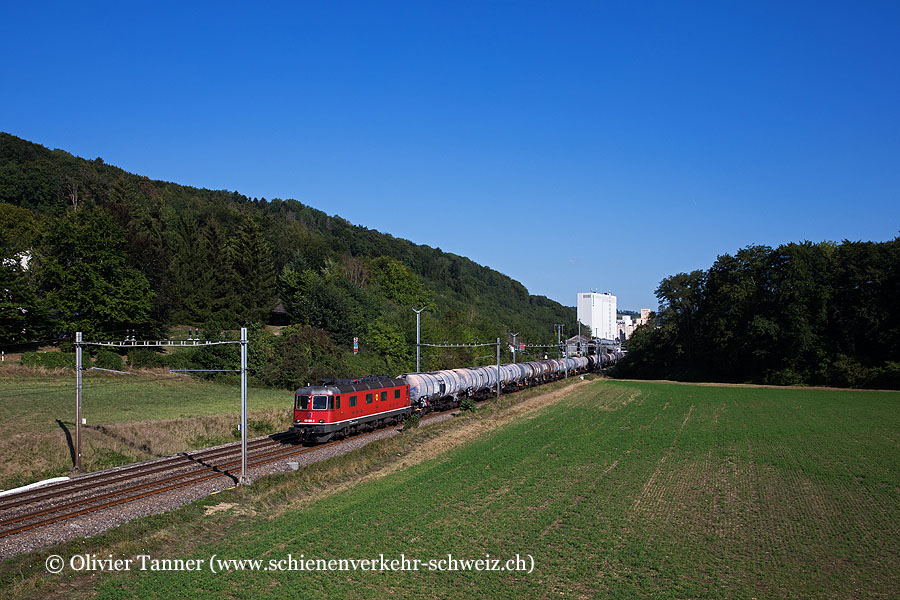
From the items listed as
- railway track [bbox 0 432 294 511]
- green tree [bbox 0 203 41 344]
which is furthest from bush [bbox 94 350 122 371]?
railway track [bbox 0 432 294 511]

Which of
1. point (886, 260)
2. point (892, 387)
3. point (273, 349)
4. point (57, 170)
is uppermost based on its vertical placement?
point (57, 170)

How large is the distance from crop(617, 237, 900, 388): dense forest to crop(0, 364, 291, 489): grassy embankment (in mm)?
61192

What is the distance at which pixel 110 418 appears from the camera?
3438cm

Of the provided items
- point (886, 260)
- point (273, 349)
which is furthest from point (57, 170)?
point (886, 260)

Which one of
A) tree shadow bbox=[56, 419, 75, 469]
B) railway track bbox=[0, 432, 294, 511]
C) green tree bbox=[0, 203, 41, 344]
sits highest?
green tree bbox=[0, 203, 41, 344]

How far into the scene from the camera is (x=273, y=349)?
61.5 m

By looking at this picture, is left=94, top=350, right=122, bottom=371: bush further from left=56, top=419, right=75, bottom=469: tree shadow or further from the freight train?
the freight train

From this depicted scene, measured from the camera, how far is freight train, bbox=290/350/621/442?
32188 mm

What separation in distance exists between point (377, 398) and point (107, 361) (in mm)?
32781

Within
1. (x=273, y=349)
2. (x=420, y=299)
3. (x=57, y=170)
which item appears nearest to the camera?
(x=273, y=349)

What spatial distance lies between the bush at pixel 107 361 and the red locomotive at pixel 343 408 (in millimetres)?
29794

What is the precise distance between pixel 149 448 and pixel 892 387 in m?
75.7

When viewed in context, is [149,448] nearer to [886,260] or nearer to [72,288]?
[72,288]

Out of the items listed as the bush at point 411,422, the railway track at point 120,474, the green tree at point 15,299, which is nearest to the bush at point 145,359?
the green tree at point 15,299
